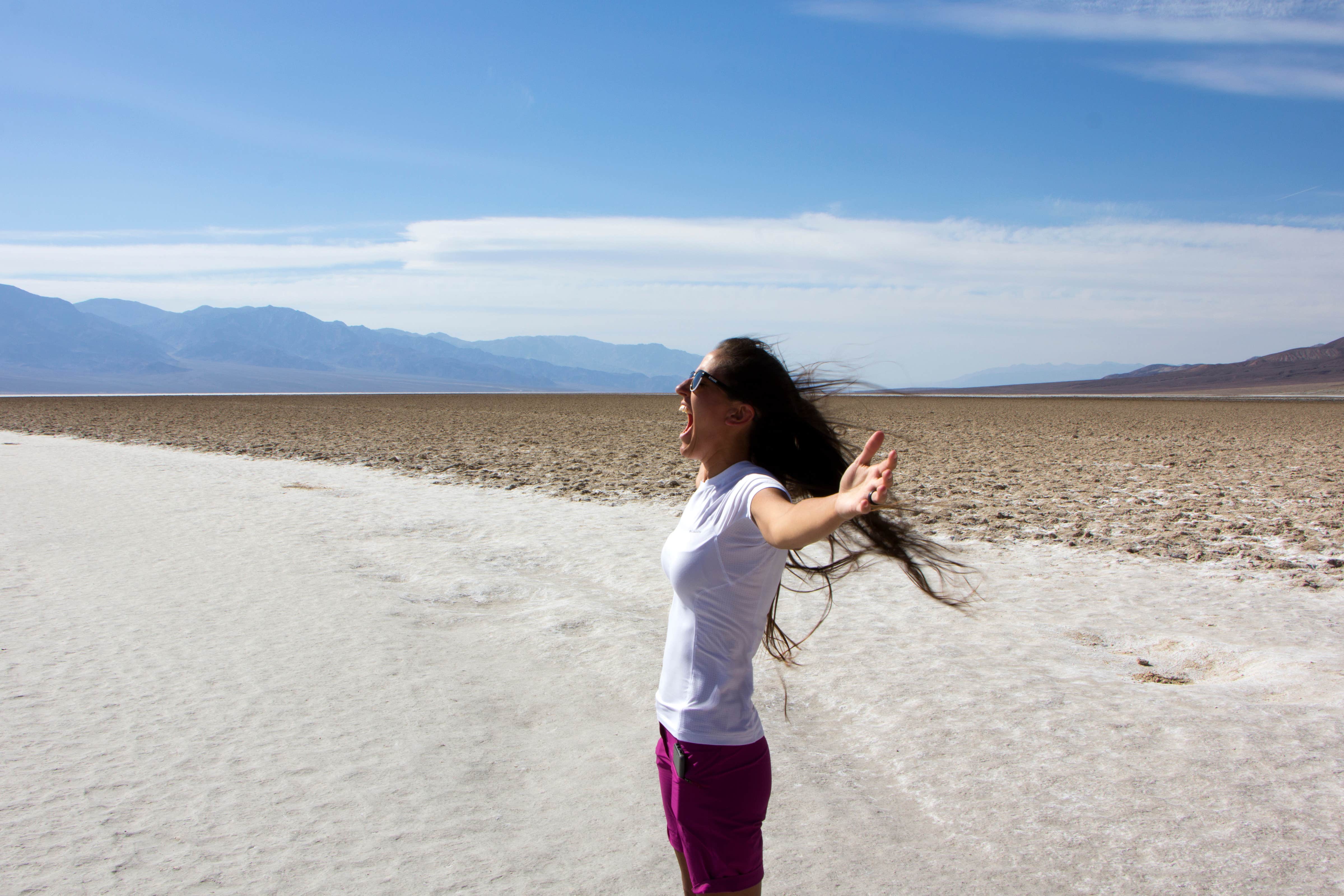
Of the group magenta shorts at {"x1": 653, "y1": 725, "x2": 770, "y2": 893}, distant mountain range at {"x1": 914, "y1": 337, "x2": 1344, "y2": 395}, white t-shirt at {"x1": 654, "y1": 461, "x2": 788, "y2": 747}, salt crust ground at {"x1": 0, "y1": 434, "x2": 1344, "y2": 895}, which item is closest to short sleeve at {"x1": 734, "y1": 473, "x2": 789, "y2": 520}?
white t-shirt at {"x1": 654, "y1": 461, "x2": 788, "y2": 747}

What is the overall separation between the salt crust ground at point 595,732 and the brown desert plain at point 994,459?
1.45m

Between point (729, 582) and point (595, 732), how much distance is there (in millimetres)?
2648

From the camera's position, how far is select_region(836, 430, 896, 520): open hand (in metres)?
1.41

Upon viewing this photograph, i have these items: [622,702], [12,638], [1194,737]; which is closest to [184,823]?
[622,702]

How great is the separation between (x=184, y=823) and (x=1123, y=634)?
5.31 meters

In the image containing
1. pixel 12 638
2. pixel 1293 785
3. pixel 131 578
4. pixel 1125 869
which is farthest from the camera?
pixel 131 578

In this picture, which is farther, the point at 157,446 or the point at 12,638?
the point at 157,446

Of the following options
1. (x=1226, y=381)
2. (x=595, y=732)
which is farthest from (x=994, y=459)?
(x=1226, y=381)

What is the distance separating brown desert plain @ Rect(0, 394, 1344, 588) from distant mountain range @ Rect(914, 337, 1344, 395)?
92173mm

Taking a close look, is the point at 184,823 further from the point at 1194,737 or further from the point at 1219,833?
the point at 1194,737

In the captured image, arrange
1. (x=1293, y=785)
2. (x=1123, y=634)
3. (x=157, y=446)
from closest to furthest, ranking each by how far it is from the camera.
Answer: (x=1293, y=785), (x=1123, y=634), (x=157, y=446)

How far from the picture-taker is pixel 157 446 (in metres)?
21.4

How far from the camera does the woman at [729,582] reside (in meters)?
1.76

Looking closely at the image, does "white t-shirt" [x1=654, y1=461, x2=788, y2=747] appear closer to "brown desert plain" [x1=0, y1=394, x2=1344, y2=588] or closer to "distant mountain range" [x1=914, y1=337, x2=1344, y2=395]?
"brown desert plain" [x1=0, y1=394, x2=1344, y2=588]
